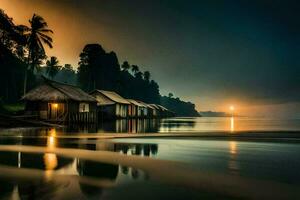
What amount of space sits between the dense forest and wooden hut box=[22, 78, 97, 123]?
24.2 ft

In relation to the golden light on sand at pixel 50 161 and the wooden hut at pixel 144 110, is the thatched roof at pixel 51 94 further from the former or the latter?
the wooden hut at pixel 144 110

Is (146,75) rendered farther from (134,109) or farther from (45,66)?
(134,109)

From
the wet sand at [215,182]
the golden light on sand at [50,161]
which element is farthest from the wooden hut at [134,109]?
the wet sand at [215,182]

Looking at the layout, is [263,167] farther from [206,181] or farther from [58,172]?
[58,172]

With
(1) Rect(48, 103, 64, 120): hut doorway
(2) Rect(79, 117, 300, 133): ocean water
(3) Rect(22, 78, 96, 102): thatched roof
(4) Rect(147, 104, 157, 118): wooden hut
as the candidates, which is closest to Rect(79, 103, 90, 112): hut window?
(3) Rect(22, 78, 96, 102): thatched roof

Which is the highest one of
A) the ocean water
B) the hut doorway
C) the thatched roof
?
the thatched roof

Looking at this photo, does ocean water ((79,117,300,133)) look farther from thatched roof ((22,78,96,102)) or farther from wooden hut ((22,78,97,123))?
thatched roof ((22,78,96,102))

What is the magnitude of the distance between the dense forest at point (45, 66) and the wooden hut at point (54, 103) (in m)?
7.37

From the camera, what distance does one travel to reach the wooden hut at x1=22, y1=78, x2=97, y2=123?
139 ft

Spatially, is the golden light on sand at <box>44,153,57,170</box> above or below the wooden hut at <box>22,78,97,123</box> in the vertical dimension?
below

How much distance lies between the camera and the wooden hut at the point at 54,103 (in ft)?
139

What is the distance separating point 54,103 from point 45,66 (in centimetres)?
7747

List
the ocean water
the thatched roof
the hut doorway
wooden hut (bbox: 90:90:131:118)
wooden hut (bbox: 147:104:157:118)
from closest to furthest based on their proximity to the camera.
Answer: the ocean water
the thatched roof
the hut doorway
wooden hut (bbox: 90:90:131:118)
wooden hut (bbox: 147:104:157:118)

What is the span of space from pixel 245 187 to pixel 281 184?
1.18 meters
